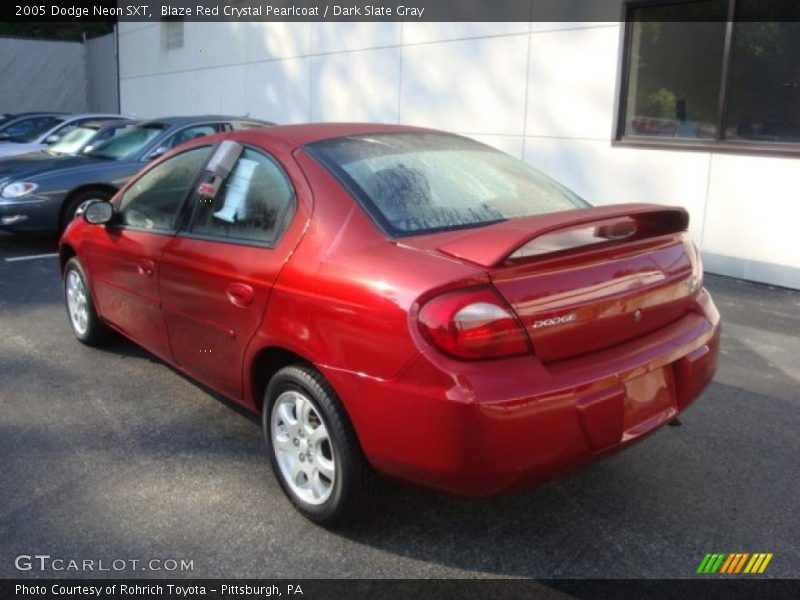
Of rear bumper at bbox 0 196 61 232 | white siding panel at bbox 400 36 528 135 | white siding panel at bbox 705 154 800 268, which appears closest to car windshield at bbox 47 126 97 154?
rear bumper at bbox 0 196 61 232

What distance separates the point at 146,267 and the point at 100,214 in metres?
0.64

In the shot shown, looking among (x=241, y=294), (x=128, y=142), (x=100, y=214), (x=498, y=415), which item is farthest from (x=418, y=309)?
(x=128, y=142)

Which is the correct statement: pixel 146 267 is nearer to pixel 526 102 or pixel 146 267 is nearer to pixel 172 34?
pixel 526 102

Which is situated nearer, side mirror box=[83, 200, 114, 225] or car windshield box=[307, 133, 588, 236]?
car windshield box=[307, 133, 588, 236]

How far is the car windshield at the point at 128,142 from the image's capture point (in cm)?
877

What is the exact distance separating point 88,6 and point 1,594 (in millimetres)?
30908

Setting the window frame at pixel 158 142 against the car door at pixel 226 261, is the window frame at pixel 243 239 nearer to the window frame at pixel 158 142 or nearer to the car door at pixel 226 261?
the car door at pixel 226 261

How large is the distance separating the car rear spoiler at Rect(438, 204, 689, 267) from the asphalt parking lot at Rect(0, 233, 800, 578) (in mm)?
1100

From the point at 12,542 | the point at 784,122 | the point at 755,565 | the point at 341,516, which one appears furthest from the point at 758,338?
the point at 12,542

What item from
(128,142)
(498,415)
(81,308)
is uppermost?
(128,142)

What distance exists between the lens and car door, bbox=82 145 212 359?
12.8 ft

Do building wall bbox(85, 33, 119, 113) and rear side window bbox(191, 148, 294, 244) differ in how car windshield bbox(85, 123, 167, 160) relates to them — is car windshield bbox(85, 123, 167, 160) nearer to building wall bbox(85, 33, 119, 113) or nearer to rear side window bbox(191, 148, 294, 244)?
rear side window bbox(191, 148, 294, 244)

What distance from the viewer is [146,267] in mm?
3967

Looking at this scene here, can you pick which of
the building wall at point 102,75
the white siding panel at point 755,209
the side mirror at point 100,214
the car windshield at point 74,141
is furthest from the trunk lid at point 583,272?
the building wall at point 102,75
